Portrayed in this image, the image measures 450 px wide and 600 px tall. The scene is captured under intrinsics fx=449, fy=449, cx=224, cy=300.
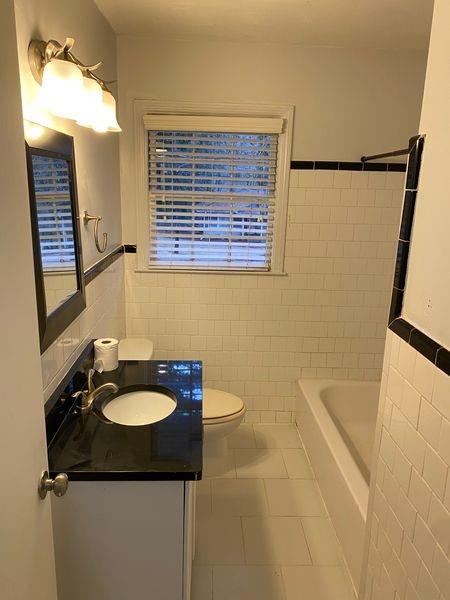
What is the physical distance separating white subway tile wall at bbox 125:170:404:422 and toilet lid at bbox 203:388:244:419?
470 mm

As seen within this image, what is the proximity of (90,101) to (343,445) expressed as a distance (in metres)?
2.02

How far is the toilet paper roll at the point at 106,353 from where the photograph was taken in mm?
2010

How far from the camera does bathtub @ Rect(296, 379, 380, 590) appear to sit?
6.49ft

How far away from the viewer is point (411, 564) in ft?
4.22

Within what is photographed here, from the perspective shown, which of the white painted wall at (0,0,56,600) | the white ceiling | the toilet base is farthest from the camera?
the toilet base

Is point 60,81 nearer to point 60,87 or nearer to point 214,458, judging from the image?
point 60,87

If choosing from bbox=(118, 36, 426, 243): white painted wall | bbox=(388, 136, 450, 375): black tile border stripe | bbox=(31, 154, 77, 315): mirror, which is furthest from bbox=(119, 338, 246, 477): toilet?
bbox=(388, 136, 450, 375): black tile border stripe

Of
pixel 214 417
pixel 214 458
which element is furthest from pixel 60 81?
pixel 214 458

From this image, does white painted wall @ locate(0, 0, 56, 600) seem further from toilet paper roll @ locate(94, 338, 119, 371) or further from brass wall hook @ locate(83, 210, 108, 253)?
brass wall hook @ locate(83, 210, 108, 253)

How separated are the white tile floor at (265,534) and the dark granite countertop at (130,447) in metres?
0.83

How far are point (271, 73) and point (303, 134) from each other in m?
0.41

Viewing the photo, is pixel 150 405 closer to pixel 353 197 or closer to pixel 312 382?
pixel 312 382

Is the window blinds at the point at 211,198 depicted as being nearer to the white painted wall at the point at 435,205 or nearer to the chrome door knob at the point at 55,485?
the white painted wall at the point at 435,205

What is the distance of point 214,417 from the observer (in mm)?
2453
